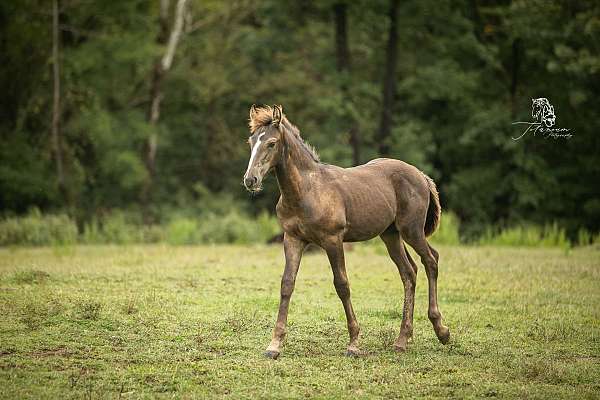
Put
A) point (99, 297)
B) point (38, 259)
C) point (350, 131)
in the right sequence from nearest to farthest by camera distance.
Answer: point (99, 297) → point (38, 259) → point (350, 131)

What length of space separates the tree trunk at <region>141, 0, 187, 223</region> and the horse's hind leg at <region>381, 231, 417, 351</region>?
2024 cm

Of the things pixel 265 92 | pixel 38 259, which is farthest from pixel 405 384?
pixel 265 92

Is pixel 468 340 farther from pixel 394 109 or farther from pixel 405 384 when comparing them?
pixel 394 109

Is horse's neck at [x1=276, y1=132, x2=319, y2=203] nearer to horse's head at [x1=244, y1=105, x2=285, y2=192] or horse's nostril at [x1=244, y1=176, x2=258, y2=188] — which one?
horse's head at [x1=244, y1=105, x2=285, y2=192]

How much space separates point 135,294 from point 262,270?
3.96m

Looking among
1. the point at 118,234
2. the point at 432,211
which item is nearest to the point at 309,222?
the point at 432,211

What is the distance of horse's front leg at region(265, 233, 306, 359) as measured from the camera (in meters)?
8.30

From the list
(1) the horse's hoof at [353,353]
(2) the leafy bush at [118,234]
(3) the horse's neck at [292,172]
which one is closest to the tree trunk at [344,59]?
(2) the leafy bush at [118,234]

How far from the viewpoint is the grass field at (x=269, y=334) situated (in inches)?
287

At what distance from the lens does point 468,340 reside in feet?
30.8

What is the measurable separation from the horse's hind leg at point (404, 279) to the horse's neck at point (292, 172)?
1572 mm

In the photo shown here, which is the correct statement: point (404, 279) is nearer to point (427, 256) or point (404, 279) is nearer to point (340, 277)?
point (427, 256)

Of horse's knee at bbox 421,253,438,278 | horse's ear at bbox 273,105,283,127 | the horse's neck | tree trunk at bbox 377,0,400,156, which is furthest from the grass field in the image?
tree trunk at bbox 377,0,400,156

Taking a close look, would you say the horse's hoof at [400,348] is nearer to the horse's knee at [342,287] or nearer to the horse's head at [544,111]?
the horse's knee at [342,287]
